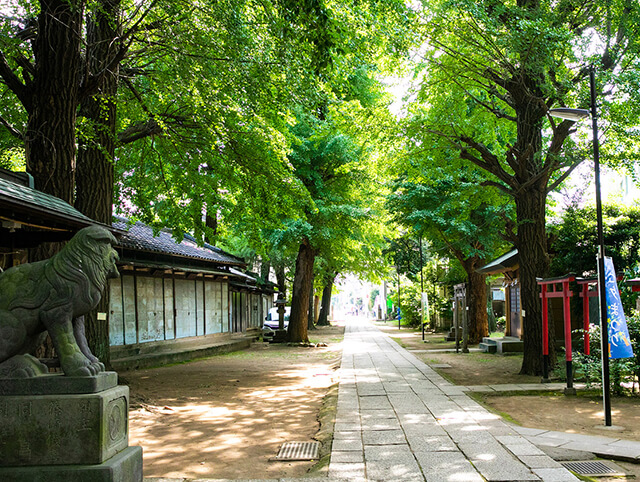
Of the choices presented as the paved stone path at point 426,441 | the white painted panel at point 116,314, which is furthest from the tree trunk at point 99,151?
the white painted panel at point 116,314

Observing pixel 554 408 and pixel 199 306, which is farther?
pixel 199 306

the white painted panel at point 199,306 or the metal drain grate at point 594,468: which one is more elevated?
the white painted panel at point 199,306

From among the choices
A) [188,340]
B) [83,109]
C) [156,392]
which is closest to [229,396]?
[156,392]

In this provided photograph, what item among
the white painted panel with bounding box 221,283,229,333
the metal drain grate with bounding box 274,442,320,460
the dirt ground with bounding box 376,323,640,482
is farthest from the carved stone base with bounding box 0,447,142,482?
the white painted panel with bounding box 221,283,229,333

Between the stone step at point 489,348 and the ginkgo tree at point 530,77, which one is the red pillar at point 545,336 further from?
the stone step at point 489,348

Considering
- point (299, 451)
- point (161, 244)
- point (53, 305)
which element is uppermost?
point (161, 244)

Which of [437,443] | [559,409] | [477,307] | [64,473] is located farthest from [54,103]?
[477,307]

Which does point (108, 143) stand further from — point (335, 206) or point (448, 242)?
point (448, 242)

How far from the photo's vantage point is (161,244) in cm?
1906

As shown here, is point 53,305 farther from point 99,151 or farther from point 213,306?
point 213,306

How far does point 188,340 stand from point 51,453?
17.0 metres

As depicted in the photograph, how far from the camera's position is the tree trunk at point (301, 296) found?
24359 millimetres

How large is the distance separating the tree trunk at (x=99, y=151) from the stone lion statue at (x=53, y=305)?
19.8 feet

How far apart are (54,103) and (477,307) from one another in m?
20.0
